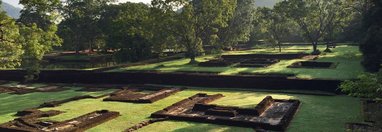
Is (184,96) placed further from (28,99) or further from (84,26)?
(84,26)

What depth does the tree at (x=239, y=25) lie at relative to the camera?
50.5m

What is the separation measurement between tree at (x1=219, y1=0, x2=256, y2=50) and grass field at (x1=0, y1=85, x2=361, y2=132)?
28.7 m

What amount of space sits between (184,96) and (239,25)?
33697 millimetres

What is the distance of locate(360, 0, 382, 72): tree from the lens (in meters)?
20.8

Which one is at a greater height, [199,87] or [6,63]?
[6,63]

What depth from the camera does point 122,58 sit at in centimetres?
3881

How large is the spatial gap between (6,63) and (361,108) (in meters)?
16.2

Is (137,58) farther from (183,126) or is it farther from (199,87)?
(183,126)

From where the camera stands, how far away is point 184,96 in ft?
66.0

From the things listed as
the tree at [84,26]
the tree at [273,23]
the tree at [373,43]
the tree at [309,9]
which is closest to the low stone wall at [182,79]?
the tree at [373,43]

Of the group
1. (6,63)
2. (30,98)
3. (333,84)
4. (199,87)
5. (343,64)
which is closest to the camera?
(6,63)

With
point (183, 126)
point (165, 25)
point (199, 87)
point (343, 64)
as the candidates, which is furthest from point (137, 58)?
point (183, 126)

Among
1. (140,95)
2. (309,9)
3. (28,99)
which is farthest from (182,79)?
(309,9)

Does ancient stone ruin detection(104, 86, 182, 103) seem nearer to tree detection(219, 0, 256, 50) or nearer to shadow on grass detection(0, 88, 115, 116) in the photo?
shadow on grass detection(0, 88, 115, 116)
